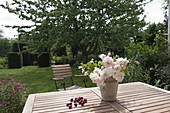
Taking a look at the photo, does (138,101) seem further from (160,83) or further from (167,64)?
(167,64)

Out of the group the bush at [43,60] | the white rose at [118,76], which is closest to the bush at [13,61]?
the bush at [43,60]

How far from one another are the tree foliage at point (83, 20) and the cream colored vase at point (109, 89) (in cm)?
451

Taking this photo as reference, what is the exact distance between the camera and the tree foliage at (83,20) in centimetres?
608

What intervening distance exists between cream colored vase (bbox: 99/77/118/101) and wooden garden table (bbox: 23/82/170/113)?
5cm

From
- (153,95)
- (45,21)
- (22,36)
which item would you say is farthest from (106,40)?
(153,95)

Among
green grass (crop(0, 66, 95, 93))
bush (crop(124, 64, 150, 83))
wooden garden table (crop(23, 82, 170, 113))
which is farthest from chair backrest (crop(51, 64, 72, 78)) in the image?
wooden garden table (crop(23, 82, 170, 113))

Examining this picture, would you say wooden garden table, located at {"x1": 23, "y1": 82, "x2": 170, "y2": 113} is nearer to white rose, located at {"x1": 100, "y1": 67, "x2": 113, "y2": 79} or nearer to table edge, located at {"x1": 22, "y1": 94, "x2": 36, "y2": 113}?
table edge, located at {"x1": 22, "y1": 94, "x2": 36, "y2": 113}

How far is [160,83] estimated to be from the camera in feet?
11.7

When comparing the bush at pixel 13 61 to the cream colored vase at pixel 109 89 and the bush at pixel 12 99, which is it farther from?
the cream colored vase at pixel 109 89

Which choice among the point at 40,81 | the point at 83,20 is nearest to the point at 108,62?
the point at 40,81

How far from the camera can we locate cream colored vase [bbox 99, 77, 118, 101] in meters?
1.56

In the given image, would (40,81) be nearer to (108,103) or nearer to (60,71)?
(60,71)

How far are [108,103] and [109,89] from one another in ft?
0.44

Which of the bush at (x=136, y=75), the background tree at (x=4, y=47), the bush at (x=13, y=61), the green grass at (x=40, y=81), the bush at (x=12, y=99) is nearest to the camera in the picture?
the bush at (x=12, y=99)
